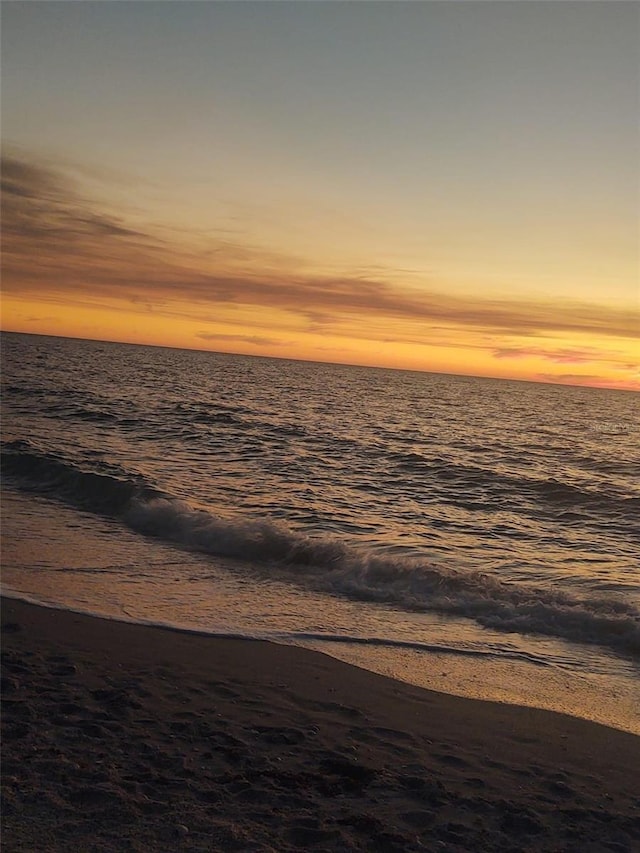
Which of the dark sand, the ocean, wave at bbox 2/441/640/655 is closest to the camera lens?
the dark sand

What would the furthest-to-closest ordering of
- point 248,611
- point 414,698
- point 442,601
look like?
1. point 442,601
2. point 248,611
3. point 414,698

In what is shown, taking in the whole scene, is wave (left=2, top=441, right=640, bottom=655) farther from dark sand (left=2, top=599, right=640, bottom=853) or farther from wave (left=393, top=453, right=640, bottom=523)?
wave (left=393, top=453, right=640, bottom=523)

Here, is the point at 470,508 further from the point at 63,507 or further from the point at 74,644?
the point at 74,644

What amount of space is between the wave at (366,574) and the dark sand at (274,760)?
284 centimetres

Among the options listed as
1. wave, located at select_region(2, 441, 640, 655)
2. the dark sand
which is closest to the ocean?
wave, located at select_region(2, 441, 640, 655)

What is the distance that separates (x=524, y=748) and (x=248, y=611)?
396 centimetres

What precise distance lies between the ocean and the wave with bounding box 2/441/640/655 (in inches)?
1.5

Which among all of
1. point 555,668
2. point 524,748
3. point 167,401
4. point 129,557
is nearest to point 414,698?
point 524,748

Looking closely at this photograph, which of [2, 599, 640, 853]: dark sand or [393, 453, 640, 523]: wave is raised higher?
[393, 453, 640, 523]: wave

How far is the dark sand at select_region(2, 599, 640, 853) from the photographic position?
4215 millimetres

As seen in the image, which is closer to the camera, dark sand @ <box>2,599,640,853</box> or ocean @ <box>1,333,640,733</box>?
dark sand @ <box>2,599,640,853</box>

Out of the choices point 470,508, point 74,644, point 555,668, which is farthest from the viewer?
point 470,508

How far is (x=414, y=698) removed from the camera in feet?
21.5

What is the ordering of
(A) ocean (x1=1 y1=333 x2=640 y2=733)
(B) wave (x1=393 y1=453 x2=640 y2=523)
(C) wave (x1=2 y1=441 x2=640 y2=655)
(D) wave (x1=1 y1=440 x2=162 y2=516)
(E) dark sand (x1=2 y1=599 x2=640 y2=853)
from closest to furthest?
1. (E) dark sand (x1=2 y1=599 x2=640 y2=853)
2. (A) ocean (x1=1 y1=333 x2=640 y2=733)
3. (C) wave (x1=2 y1=441 x2=640 y2=655)
4. (D) wave (x1=1 y1=440 x2=162 y2=516)
5. (B) wave (x1=393 y1=453 x2=640 y2=523)
